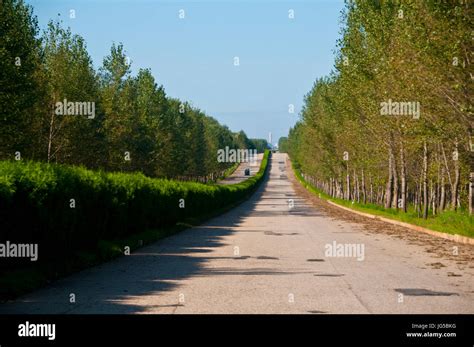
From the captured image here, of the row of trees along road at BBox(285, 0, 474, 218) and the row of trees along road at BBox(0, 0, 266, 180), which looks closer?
the row of trees along road at BBox(285, 0, 474, 218)

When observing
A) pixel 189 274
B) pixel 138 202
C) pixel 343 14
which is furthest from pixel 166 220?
pixel 343 14

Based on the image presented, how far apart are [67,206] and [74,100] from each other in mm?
28487

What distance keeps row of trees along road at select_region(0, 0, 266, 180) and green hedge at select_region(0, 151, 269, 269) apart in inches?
390

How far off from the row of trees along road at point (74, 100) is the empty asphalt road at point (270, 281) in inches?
537

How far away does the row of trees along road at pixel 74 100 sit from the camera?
29203 millimetres

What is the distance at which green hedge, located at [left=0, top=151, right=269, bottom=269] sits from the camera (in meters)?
11.7
